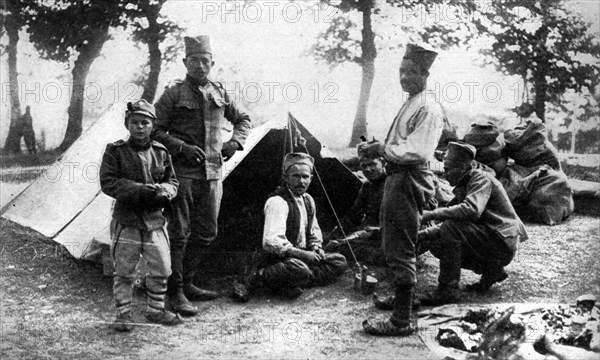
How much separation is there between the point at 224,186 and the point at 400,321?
1893mm

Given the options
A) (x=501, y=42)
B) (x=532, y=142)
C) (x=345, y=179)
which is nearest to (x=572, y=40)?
(x=501, y=42)

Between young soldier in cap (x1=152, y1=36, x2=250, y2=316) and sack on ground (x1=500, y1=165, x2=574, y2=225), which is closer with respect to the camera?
young soldier in cap (x1=152, y1=36, x2=250, y2=316)

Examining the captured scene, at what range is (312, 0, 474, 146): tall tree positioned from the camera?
15.0ft

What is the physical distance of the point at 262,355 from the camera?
10.4ft

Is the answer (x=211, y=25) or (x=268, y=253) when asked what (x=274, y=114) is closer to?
(x=211, y=25)

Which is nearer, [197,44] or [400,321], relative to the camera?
[400,321]

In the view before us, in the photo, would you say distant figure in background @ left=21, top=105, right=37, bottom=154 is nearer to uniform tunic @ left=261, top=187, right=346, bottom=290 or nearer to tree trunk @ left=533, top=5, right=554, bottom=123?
uniform tunic @ left=261, top=187, right=346, bottom=290

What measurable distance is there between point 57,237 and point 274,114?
1960 millimetres

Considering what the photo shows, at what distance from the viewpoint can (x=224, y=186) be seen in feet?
15.2

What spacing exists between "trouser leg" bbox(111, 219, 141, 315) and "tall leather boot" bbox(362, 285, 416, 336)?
1.45m

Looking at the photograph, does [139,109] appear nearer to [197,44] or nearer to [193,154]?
[193,154]

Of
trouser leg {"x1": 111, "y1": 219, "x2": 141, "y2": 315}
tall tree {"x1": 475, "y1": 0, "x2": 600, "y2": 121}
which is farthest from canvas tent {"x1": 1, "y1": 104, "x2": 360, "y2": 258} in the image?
tall tree {"x1": 475, "y1": 0, "x2": 600, "y2": 121}

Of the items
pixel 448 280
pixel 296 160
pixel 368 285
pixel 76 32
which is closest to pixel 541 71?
pixel 448 280

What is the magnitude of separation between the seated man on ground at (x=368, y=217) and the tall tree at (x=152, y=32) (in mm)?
1727
